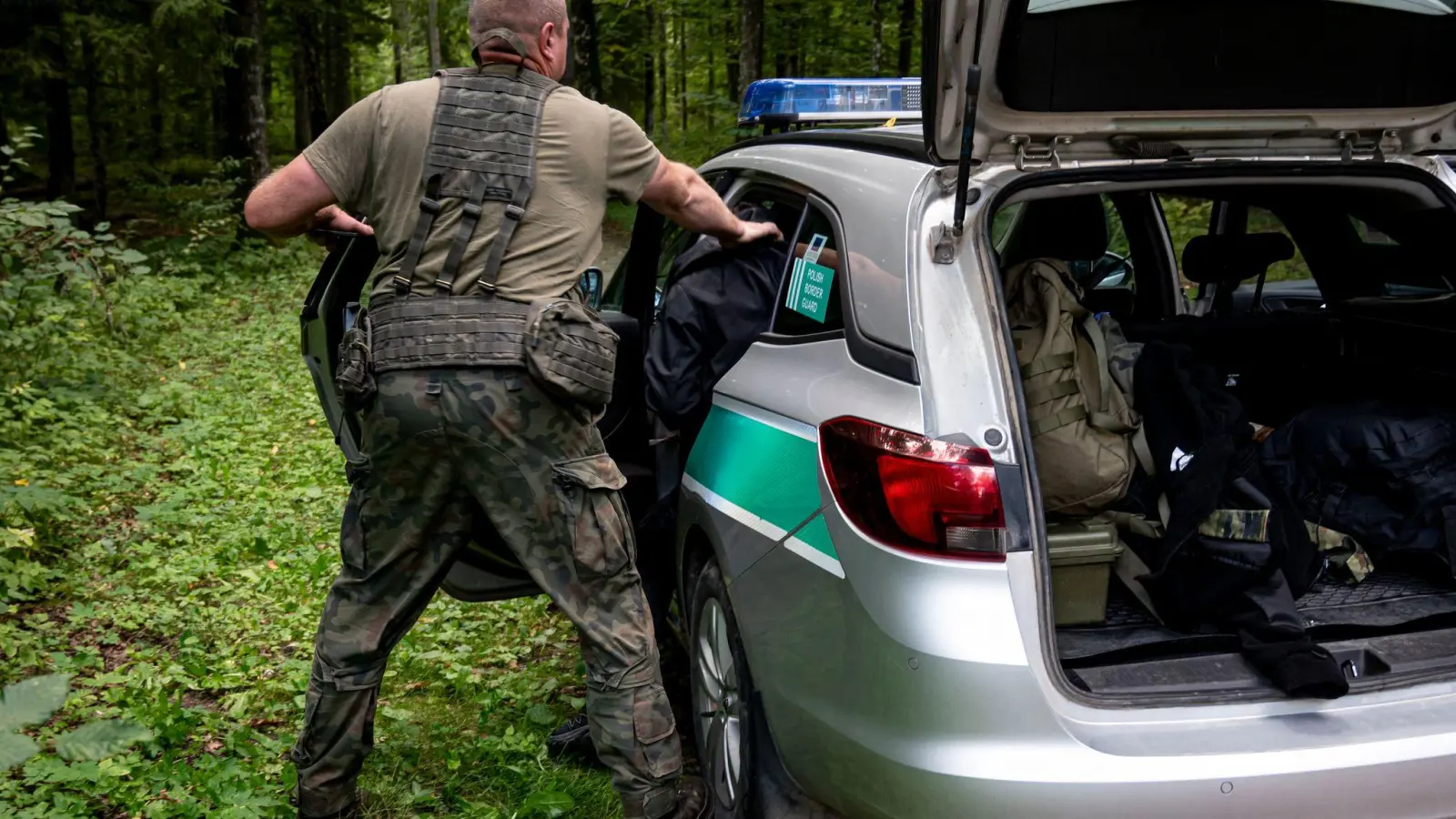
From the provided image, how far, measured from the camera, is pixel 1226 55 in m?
2.68

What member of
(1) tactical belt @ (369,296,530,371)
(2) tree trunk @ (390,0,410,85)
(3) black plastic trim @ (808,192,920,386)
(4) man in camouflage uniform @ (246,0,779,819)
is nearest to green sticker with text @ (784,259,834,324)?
(3) black plastic trim @ (808,192,920,386)

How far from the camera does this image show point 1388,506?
3107mm

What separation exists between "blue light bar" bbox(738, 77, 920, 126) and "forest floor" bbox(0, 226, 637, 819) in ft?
6.90

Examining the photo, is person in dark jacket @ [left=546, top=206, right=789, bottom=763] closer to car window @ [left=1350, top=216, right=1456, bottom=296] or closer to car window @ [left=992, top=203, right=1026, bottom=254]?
car window @ [left=992, top=203, right=1026, bottom=254]

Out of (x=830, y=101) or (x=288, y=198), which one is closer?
(x=288, y=198)

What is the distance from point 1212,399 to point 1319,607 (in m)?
0.55

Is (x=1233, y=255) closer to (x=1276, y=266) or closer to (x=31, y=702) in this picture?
(x=1276, y=266)

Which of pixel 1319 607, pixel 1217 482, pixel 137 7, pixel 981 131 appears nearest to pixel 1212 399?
pixel 1217 482

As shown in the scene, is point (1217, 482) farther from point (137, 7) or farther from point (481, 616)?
point (137, 7)

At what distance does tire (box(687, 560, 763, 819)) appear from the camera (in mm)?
2803

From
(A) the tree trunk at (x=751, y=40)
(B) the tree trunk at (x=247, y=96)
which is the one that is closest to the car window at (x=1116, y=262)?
(A) the tree trunk at (x=751, y=40)

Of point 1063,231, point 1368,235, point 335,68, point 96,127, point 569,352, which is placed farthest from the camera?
point 335,68

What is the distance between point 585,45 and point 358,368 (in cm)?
1650

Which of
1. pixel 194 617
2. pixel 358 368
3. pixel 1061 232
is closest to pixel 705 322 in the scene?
pixel 358 368
